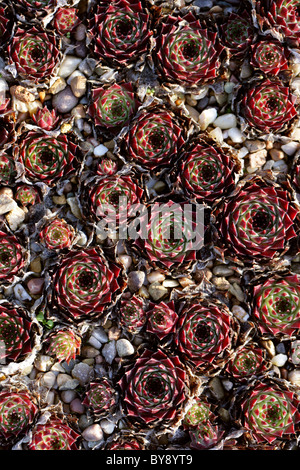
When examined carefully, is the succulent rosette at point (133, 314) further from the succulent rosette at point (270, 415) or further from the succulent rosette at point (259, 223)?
the succulent rosette at point (270, 415)

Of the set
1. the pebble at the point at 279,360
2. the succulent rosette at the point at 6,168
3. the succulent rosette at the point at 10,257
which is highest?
the succulent rosette at the point at 6,168

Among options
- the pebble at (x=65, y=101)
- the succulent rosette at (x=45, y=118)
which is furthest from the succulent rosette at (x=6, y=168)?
the pebble at (x=65, y=101)

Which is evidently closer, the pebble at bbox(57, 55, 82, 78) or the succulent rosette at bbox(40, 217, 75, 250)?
the succulent rosette at bbox(40, 217, 75, 250)

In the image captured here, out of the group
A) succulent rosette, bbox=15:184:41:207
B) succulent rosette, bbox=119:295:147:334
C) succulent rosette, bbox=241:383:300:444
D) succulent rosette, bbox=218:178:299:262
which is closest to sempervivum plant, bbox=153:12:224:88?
succulent rosette, bbox=218:178:299:262

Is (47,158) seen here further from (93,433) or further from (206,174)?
(93,433)

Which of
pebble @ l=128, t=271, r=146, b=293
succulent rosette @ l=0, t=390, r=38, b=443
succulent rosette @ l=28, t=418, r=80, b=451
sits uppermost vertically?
pebble @ l=128, t=271, r=146, b=293

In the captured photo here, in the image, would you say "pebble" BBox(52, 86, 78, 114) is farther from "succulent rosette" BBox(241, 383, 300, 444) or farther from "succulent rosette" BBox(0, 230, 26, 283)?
"succulent rosette" BBox(241, 383, 300, 444)

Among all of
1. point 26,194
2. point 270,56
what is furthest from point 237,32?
point 26,194
